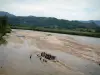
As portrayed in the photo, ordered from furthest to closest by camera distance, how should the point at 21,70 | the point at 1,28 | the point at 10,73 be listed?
1. the point at 1,28
2. the point at 21,70
3. the point at 10,73

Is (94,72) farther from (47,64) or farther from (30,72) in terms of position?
(30,72)

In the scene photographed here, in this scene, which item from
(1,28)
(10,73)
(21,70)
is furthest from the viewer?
(1,28)

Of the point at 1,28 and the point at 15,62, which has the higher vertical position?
the point at 1,28

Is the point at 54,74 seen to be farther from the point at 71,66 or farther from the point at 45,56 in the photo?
the point at 45,56

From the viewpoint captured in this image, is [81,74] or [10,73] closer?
[10,73]

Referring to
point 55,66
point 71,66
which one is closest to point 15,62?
point 55,66

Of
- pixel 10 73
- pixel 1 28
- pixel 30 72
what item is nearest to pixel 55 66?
pixel 30 72

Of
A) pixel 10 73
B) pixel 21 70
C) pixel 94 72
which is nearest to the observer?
pixel 10 73

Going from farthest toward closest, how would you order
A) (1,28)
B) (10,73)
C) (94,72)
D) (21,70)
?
(1,28) < (94,72) < (21,70) < (10,73)

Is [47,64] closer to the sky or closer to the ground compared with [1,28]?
closer to the ground
